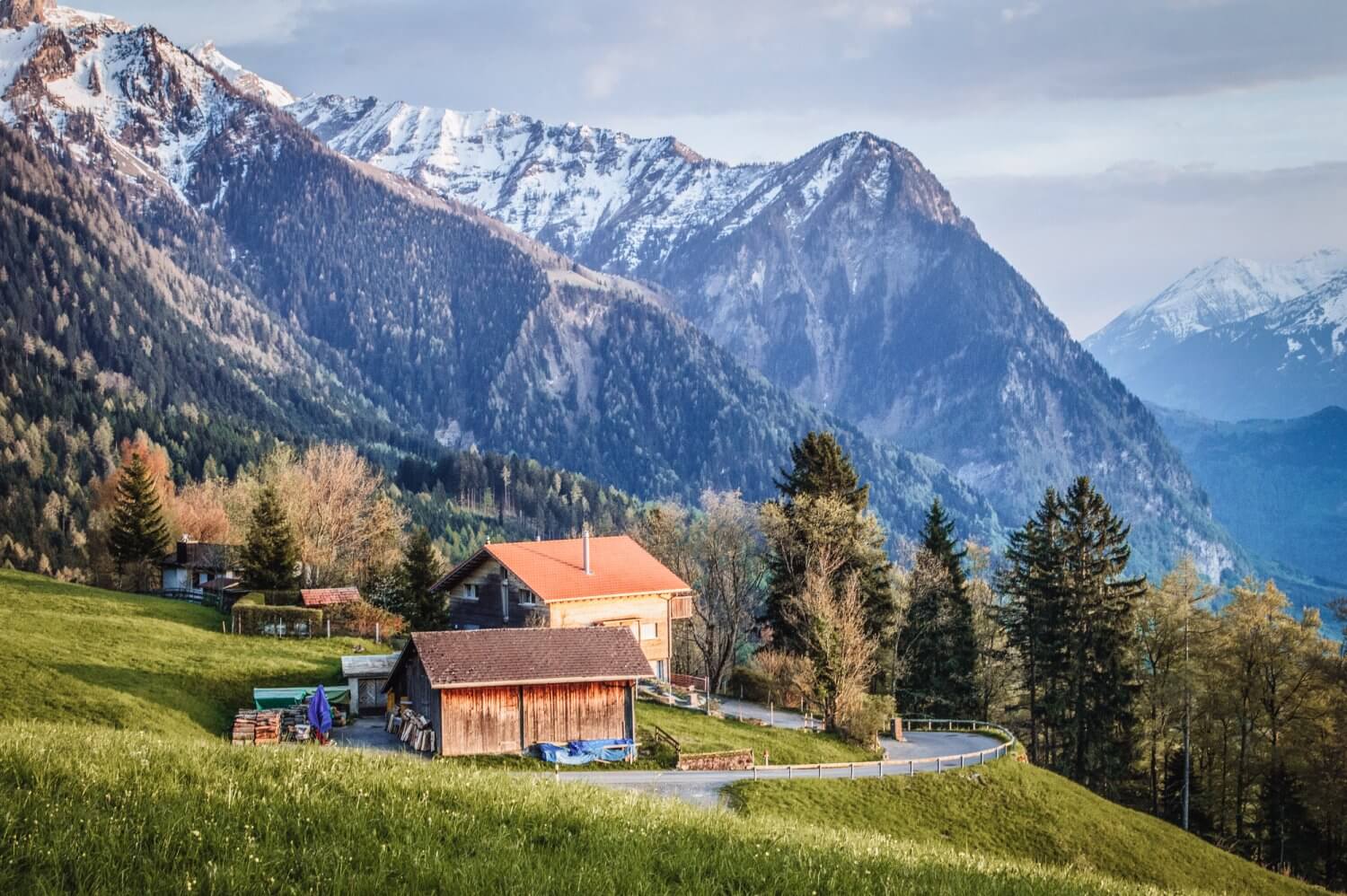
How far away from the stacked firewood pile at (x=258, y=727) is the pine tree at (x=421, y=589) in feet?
104

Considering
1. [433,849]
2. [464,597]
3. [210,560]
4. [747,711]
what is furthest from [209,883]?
[210,560]

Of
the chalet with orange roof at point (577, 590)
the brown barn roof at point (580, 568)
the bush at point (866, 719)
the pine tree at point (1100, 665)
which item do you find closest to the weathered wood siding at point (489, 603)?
the chalet with orange roof at point (577, 590)

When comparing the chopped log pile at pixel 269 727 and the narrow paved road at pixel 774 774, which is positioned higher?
the chopped log pile at pixel 269 727

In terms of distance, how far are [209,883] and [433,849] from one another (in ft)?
6.82

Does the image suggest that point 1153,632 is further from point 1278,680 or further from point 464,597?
point 464,597

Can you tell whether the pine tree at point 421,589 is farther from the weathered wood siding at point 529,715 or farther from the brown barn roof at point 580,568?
the weathered wood siding at point 529,715

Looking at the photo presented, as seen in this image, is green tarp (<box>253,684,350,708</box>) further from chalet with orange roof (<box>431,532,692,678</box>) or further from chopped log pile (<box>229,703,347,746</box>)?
chalet with orange roof (<box>431,532,692,678</box>)

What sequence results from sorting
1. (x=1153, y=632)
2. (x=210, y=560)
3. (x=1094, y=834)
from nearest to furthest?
1. (x=1094, y=834)
2. (x=1153, y=632)
3. (x=210, y=560)

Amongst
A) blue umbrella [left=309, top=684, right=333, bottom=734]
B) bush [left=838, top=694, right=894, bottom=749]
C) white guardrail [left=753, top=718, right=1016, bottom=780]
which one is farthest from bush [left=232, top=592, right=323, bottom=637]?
bush [left=838, top=694, right=894, bottom=749]

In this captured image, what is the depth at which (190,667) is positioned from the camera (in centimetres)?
4628

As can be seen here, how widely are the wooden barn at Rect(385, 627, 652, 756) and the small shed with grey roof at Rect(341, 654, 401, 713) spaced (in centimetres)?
400

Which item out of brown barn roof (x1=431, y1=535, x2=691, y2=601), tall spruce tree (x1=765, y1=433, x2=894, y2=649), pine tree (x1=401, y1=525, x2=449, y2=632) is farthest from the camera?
pine tree (x1=401, y1=525, x2=449, y2=632)

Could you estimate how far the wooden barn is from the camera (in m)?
43.4

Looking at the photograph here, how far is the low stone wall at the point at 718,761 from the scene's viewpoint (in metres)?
44.8
